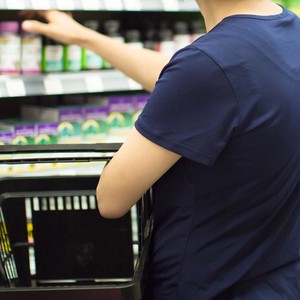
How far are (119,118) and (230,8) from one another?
1.43 m

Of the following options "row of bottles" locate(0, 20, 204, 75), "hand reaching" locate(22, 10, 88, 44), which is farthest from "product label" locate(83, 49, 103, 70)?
"hand reaching" locate(22, 10, 88, 44)

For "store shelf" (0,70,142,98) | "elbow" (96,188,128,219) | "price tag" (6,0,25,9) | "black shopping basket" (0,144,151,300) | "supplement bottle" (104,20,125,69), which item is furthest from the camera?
"supplement bottle" (104,20,125,69)

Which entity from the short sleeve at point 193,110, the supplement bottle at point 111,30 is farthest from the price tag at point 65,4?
the short sleeve at point 193,110

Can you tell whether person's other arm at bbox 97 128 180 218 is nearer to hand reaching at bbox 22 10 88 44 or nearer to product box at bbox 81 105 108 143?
hand reaching at bbox 22 10 88 44

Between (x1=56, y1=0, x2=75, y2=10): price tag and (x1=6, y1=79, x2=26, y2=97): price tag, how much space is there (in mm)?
295

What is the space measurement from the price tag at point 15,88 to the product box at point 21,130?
0.60ft

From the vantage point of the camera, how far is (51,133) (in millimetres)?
2174

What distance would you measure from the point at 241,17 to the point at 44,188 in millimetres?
562

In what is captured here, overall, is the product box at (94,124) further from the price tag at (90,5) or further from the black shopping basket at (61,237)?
the black shopping basket at (61,237)

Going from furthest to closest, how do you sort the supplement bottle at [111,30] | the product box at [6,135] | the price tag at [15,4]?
1. the supplement bottle at [111,30]
2. the product box at [6,135]
3. the price tag at [15,4]

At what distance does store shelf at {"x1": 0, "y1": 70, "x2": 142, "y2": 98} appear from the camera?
1954 mm

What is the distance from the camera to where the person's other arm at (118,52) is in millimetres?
1470

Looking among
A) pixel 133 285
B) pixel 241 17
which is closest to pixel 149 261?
pixel 133 285

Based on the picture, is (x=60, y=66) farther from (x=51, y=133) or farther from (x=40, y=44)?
(x=51, y=133)
